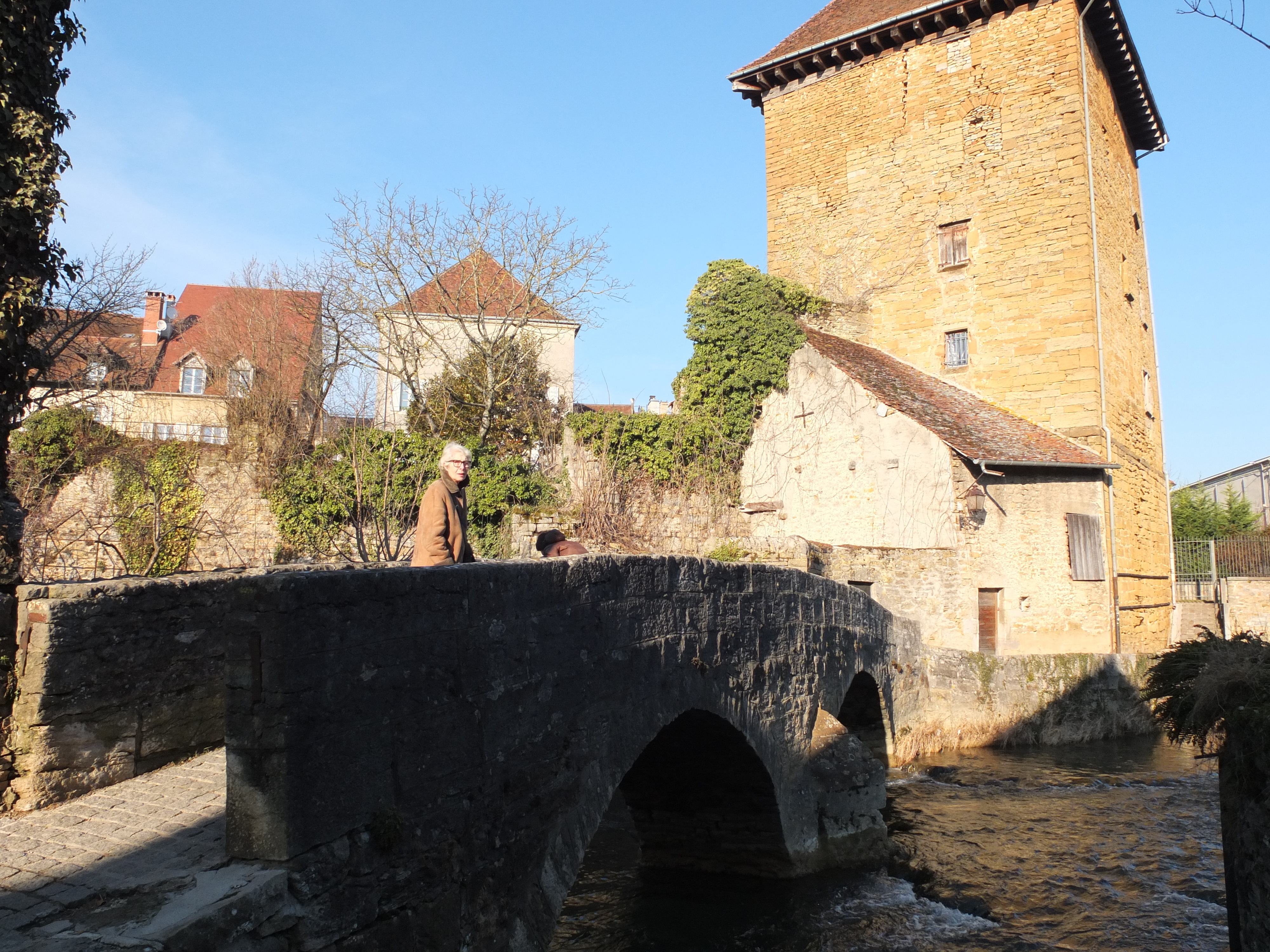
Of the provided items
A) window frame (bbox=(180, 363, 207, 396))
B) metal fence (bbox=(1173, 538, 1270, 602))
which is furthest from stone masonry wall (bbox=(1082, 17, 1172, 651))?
window frame (bbox=(180, 363, 207, 396))

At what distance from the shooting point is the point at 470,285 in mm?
19422

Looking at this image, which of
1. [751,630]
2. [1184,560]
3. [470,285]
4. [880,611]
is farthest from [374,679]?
[1184,560]

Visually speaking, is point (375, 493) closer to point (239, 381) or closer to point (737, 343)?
point (239, 381)

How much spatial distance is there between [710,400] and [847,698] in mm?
7882

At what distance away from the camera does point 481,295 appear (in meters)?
18.9

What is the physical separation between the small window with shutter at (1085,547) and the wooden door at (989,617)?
1500mm

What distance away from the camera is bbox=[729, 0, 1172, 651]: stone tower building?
18016 millimetres

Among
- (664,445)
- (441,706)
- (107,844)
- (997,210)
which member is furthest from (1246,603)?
(107,844)

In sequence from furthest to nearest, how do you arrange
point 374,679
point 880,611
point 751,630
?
point 880,611
point 751,630
point 374,679

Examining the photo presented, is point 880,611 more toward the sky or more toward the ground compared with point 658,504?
more toward the ground

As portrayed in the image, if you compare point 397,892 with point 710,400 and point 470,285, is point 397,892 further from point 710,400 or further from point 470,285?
point 470,285

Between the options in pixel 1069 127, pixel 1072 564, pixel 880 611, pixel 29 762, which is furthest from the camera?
pixel 1069 127

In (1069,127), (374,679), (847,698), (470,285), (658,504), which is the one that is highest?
(1069,127)

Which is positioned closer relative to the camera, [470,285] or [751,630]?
[751,630]
